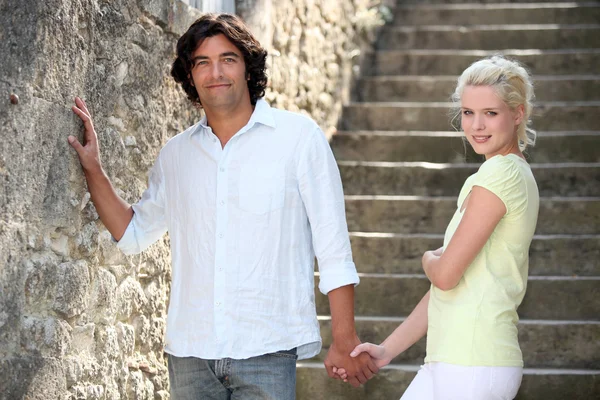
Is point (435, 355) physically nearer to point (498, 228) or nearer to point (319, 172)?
point (498, 228)

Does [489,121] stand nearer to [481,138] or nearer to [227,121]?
[481,138]

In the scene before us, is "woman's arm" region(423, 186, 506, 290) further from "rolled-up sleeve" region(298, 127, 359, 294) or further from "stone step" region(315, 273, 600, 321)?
"stone step" region(315, 273, 600, 321)

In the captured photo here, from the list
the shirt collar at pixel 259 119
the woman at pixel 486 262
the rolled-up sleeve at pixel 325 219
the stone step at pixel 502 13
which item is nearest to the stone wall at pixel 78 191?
the shirt collar at pixel 259 119

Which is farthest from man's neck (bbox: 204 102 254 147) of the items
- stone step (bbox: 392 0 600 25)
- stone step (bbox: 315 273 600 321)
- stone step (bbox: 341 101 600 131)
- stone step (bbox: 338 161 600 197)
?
stone step (bbox: 392 0 600 25)

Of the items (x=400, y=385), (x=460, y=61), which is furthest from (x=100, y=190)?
(x=460, y=61)

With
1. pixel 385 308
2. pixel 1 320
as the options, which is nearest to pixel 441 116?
pixel 385 308

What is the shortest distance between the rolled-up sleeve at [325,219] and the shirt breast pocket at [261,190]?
70mm

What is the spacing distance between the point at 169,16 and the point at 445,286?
6.04 ft

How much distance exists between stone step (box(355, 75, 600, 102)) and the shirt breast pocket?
4.05m

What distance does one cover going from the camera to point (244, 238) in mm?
2719

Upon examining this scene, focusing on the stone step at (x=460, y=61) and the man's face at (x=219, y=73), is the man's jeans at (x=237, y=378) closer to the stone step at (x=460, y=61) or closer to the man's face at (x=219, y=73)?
the man's face at (x=219, y=73)

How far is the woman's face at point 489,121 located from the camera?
2.68 metres

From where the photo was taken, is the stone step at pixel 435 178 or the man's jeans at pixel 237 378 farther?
the stone step at pixel 435 178

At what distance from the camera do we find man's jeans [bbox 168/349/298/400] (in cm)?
264
